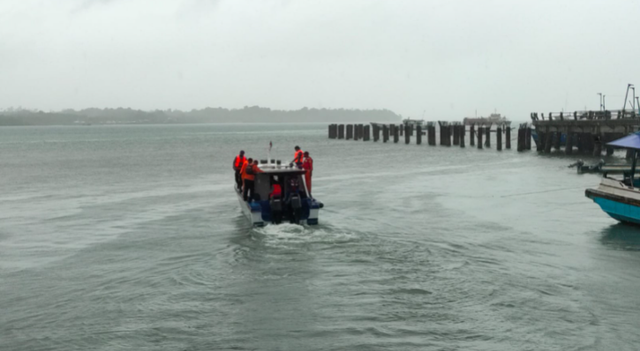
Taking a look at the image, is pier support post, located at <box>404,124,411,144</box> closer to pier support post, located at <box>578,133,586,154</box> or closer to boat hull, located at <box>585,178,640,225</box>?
pier support post, located at <box>578,133,586,154</box>

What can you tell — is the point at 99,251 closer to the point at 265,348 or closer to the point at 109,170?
the point at 265,348

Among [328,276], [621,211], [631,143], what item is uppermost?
[631,143]

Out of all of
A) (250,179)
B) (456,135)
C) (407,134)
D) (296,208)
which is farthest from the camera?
(407,134)

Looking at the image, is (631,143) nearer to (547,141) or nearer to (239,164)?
(239,164)

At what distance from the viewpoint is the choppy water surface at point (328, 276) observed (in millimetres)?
11891

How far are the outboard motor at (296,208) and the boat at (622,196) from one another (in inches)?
397

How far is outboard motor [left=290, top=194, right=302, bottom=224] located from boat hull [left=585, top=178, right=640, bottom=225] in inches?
397

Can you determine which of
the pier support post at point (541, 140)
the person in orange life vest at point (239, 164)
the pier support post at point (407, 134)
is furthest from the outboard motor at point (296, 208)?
the pier support post at point (407, 134)

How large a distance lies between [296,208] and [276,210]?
2.12 ft

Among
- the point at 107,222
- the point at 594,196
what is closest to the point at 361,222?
the point at 594,196

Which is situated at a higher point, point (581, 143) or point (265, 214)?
point (581, 143)

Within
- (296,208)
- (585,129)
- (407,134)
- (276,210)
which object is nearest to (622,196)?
(296,208)

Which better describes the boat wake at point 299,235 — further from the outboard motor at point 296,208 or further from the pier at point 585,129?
the pier at point 585,129

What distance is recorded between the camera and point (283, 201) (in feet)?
67.9
